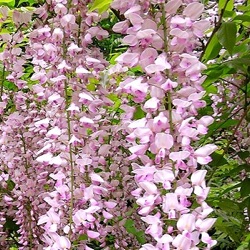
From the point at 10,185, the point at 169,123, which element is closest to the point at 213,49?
the point at 169,123

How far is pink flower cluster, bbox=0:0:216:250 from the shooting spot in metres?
1.01

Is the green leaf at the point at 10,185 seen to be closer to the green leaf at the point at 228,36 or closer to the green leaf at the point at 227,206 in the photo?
the green leaf at the point at 227,206

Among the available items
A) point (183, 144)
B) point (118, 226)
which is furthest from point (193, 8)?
point (118, 226)

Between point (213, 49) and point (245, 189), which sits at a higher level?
point (213, 49)

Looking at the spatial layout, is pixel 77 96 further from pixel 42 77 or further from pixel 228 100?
pixel 228 100

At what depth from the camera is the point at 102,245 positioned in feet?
5.39

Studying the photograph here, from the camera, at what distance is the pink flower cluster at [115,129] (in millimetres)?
1007

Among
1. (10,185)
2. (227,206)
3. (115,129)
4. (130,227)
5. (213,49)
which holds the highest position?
(213,49)

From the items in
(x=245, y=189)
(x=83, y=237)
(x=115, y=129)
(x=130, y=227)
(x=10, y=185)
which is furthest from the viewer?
(x=10, y=185)

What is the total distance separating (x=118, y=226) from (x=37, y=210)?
1.19 feet

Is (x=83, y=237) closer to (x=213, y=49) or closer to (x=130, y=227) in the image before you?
(x=130, y=227)

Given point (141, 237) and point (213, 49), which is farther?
point (141, 237)

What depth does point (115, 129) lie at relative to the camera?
5.03 feet

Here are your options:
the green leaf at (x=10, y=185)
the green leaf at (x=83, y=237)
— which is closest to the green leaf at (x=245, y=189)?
the green leaf at (x=83, y=237)
